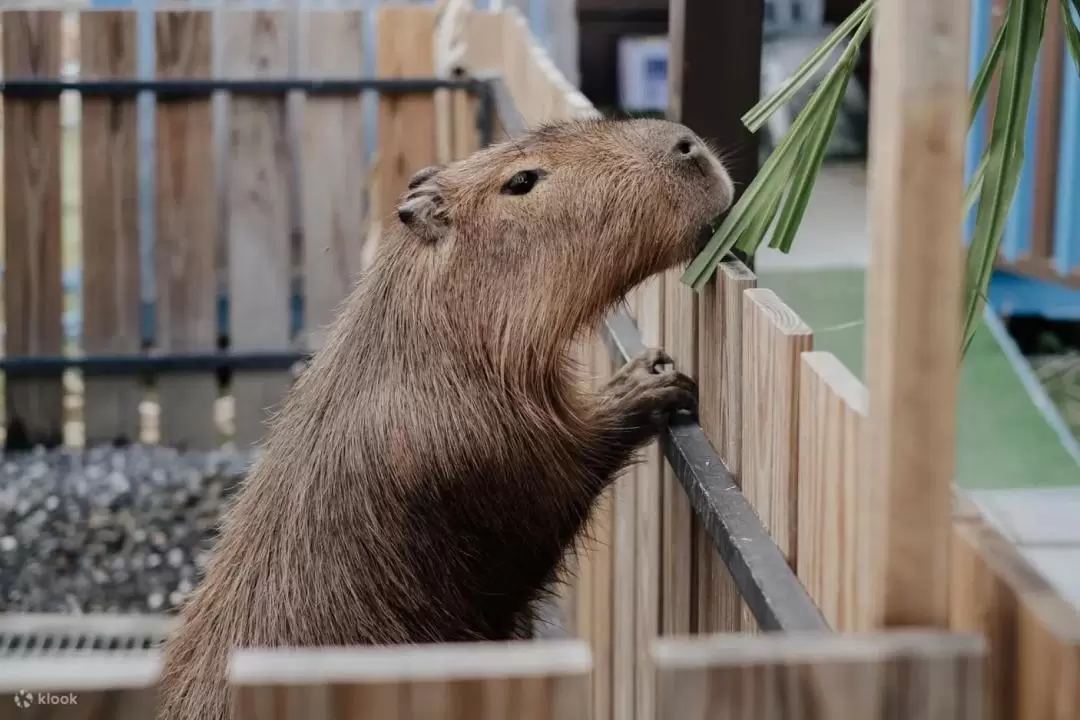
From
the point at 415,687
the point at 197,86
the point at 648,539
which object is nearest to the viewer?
the point at 415,687

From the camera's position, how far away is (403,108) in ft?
19.9

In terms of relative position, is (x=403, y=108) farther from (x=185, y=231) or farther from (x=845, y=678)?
(x=845, y=678)

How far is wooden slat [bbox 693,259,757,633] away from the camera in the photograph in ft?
6.53

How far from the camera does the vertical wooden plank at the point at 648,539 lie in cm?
256

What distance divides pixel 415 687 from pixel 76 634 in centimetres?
320

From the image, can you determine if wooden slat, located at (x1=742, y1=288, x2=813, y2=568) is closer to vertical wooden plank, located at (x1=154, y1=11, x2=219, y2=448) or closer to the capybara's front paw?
the capybara's front paw

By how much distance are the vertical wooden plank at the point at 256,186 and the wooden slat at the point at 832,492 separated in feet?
14.7

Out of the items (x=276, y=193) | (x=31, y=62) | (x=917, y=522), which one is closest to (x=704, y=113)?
(x=917, y=522)

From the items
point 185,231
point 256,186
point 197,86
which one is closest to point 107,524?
point 185,231

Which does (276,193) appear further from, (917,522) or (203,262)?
(917,522)

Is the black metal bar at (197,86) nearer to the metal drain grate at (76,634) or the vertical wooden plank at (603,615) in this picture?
the metal drain grate at (76,634)

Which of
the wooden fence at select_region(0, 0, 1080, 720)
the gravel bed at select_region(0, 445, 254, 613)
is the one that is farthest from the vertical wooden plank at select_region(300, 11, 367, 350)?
the wooden fence at select_region(0, 0, 1080, 720)

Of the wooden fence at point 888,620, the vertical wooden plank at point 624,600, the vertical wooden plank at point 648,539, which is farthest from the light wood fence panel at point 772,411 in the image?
the vertical wooden plank at point 624,600

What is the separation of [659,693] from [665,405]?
1312 mm
